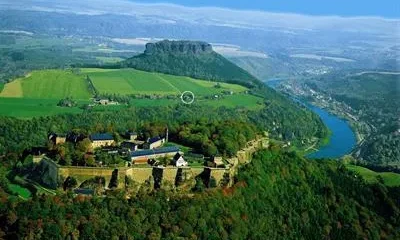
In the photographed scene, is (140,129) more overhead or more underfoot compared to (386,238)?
more overhead

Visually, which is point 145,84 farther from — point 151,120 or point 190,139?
point 190,139

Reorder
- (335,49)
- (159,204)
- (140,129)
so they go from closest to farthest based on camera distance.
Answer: (159,204) < (140,129) < (335,49)

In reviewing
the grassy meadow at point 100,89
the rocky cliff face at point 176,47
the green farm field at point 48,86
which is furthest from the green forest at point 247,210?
the rocky cliff face at point 176,47

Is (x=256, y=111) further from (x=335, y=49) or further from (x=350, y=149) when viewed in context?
(x=335, y=49)

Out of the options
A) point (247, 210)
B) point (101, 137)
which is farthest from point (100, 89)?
point (247, 210)

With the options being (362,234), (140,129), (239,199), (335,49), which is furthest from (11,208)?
(335,49)

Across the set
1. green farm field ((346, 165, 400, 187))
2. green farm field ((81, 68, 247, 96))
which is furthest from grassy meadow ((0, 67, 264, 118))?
green farm field ((346, 165, 400, 187))

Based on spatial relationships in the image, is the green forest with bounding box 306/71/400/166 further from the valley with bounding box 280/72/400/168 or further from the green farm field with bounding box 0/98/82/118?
the green farm field with bounding box 0/98/82/118
